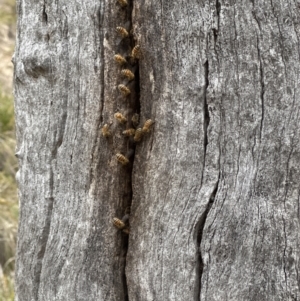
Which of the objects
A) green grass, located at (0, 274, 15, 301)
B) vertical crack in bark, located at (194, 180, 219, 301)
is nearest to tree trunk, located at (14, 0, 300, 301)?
vertical crack in bark, located at (194, 180, 219, 301)

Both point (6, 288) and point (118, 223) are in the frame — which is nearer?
point (118, 223)

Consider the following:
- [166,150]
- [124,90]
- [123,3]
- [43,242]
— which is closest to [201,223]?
[166,150]

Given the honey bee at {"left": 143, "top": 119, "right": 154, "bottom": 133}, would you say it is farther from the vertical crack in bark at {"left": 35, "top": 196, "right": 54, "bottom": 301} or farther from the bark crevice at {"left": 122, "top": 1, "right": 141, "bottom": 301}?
the vertical crack in bark at {"left": 35, "top": 196, "right": 54, "bottom": 301}

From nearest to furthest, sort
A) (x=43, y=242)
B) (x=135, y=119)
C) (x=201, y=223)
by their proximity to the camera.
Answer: (x=201, y=223) → (x=135, y=119) → (x=43, y=242)

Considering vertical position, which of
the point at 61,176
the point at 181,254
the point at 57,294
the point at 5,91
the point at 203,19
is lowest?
the point at 57,294

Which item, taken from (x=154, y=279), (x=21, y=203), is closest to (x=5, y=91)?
(x=21, y=203)

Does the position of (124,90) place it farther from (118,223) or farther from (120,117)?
(118,223)

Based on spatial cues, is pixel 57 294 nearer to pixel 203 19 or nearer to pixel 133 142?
pixel 133 142
